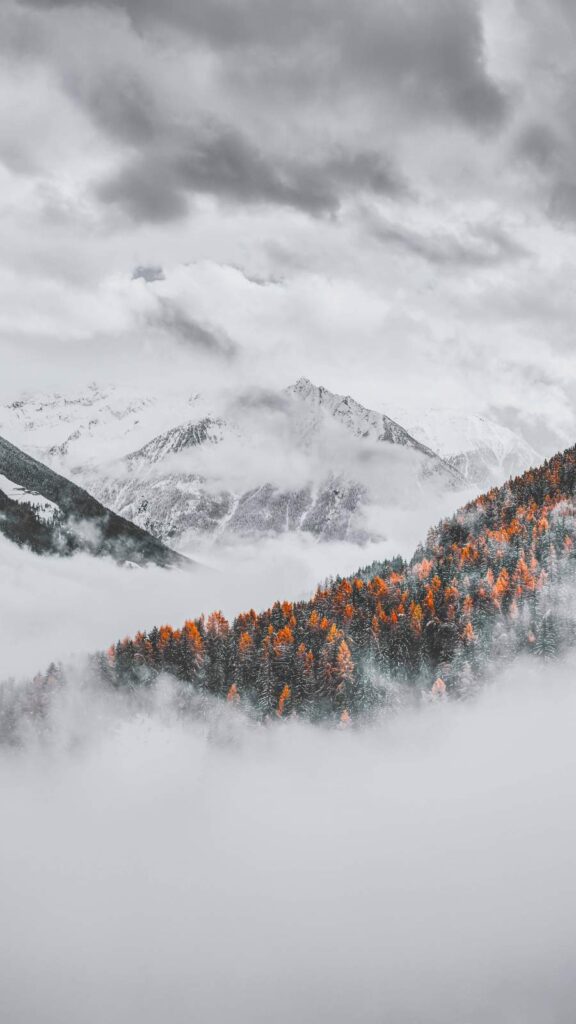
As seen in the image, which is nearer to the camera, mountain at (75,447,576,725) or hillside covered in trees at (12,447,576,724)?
mountain at (75,447,576,725)

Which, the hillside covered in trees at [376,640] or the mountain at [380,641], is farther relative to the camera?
the hillside covered in trees at [376,640]

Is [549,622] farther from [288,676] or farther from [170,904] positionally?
[170,904]

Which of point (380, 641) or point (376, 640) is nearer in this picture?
point (376, 640)

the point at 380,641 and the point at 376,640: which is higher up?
the point at 380,641
